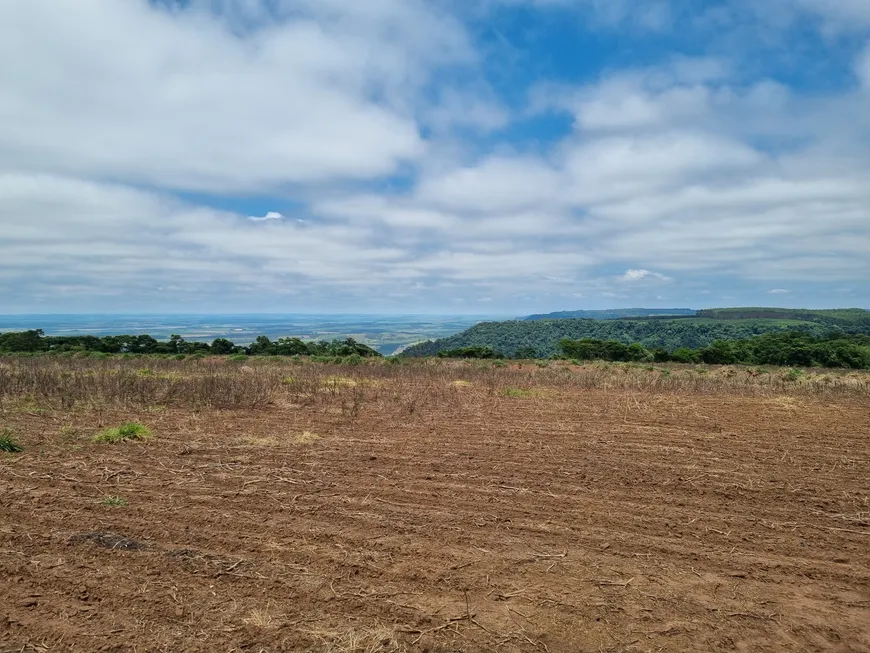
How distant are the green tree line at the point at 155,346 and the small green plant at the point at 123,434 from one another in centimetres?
2237

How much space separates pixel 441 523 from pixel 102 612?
113 inches

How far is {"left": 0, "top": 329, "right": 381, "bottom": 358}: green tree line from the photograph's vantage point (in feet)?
105

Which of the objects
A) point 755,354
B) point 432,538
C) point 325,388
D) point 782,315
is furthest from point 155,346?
point 782,315

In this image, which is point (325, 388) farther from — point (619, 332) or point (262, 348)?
point (619, 332)

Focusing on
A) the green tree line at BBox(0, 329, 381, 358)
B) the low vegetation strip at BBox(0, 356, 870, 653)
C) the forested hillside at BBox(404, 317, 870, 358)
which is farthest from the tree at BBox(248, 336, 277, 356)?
the low vegetation strip at BBox(0, 356, 870, 653)

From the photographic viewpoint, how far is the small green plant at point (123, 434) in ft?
26.1

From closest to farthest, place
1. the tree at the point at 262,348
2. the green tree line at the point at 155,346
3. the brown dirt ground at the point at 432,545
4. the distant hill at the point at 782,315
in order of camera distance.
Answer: the brown dirt ground at the point at 432,545 < the green tree line at the point at 155,346 < the tree at the point at 262,348 < the distant hill at the point at 782,315

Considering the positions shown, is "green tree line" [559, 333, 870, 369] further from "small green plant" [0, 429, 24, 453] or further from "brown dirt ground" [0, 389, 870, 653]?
"small green plant" [0, 429, 24, 453]

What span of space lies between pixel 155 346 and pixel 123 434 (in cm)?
2872

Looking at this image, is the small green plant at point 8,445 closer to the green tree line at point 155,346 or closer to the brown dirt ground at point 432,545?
the brown dirt ground at point 432,545

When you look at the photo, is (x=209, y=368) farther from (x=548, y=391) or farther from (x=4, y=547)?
(x=4, y=547)

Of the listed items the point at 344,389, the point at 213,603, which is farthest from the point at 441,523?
the point at 344,389

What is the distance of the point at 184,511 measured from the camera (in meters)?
5.16

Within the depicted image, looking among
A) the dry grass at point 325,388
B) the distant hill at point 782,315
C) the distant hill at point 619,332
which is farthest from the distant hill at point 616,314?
the dry grass at point 325,388
